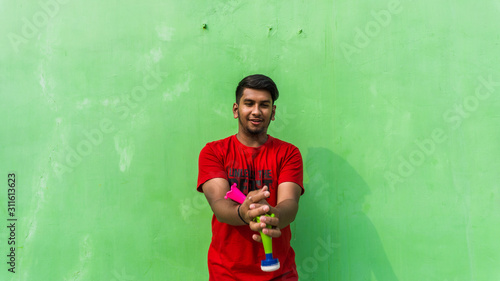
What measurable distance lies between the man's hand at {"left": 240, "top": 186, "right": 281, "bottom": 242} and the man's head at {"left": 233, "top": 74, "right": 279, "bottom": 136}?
0.42 meters

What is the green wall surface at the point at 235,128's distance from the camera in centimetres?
217

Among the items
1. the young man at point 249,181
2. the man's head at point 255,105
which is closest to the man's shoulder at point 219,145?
the young man at point 249,181

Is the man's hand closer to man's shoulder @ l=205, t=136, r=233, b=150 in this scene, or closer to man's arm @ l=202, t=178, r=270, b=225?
man's arm @ l=202, t=178, r=270, b=225

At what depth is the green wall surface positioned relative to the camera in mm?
2172

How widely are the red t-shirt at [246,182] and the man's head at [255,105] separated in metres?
0.12

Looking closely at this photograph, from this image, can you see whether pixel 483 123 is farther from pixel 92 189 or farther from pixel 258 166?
pixel 92 189

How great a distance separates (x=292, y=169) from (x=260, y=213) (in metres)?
0.41

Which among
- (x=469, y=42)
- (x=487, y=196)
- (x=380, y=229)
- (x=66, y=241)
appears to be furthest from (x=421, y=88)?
(x=66, y=241)

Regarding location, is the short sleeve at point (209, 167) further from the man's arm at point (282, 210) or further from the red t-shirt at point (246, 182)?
the man's arm at point (282, 210)

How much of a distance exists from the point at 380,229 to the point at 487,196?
2.39 ft

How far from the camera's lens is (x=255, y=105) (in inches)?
72.4

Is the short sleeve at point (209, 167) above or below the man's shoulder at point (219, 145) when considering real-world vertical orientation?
below

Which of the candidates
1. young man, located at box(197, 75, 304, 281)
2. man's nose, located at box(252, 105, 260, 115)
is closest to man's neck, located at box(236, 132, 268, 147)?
young man, located at box(197, 75, 304, 281)

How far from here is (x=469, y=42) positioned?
2285 mm
